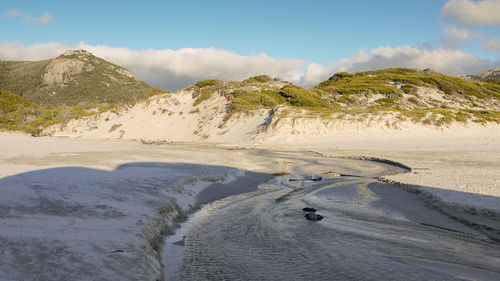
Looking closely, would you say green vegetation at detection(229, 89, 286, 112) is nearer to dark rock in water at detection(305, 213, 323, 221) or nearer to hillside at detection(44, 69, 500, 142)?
hillside at detection(44, 69, 500, 142)

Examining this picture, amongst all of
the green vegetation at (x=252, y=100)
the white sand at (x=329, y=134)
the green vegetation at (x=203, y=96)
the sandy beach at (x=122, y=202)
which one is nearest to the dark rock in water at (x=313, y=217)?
the sandy beach at (x=122, y=202)

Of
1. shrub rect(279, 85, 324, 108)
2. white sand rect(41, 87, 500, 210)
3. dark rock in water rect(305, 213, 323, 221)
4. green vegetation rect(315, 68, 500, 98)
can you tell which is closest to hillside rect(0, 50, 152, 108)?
white sand rect(41, 87, 500, 210)

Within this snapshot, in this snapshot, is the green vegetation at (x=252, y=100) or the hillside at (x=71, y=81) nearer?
the green vegetation at (x=252, y=100)

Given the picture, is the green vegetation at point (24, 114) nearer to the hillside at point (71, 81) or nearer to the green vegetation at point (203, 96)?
the green vegetation at point (203, 96)

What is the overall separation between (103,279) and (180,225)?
340 centimetres

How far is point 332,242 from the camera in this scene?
6.14 metres

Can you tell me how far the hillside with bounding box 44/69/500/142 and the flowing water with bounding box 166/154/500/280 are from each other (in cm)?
2243

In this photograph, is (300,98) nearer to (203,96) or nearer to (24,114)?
(203,96)

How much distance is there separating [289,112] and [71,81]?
97244 mm

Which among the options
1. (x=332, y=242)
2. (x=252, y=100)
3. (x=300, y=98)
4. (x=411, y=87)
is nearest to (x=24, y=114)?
(x=252, y=100)

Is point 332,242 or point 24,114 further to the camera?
point 24,114

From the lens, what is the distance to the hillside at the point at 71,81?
311 feet

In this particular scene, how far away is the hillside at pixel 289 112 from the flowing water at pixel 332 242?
22434mm

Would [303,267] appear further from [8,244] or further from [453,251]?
[8,244]
